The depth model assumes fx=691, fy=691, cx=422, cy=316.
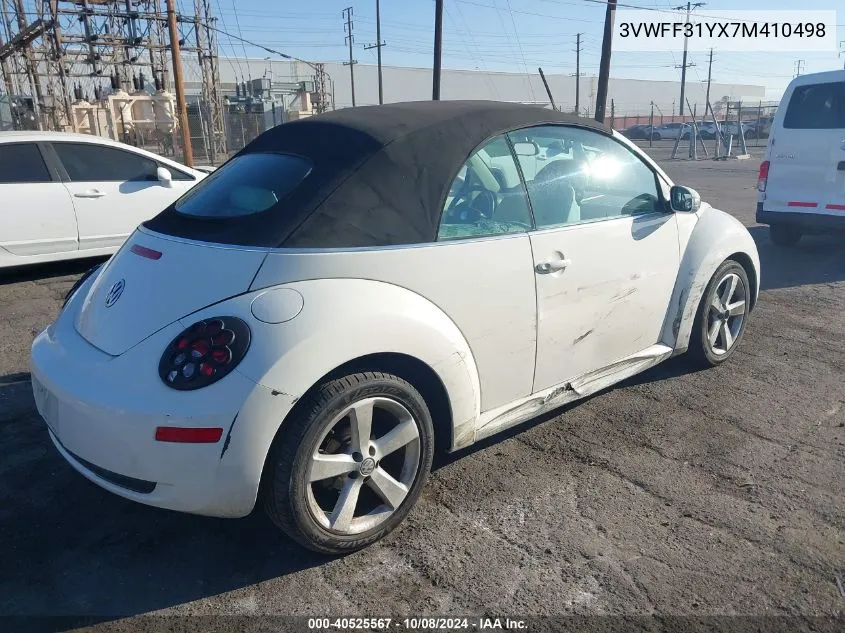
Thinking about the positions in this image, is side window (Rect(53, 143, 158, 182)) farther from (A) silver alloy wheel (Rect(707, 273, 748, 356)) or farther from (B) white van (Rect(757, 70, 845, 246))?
(B) white van (Rect(757, 70, 845, 246))

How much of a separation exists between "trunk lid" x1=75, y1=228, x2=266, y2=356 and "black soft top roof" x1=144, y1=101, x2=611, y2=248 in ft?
0.34

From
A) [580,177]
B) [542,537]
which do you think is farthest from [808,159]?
[542,537]

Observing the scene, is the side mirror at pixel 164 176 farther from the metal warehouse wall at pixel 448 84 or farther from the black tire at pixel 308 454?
the metal warehouse wall at pixel 448 84

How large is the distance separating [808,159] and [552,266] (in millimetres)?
5802

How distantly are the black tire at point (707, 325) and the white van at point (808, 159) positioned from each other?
12.0 ft

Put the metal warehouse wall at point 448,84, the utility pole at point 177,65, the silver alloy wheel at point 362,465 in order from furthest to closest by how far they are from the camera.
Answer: the metal warehouse wall at point 448,84
the utility pole at point 177,65
the silver alloy wheel at point 362,465

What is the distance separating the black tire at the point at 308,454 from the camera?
2.43 metres

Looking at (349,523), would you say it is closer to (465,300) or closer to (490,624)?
→ (490,624)

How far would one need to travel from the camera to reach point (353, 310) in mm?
2541

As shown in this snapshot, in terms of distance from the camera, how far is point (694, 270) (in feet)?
13.3

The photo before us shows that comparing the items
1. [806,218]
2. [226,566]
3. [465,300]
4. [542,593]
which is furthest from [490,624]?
[806,218]

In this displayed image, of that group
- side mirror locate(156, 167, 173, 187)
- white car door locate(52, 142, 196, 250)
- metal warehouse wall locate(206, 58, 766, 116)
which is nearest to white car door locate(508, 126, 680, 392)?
side mirror locate(156, 167, 173, 187)

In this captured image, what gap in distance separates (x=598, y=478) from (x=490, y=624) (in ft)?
3.69

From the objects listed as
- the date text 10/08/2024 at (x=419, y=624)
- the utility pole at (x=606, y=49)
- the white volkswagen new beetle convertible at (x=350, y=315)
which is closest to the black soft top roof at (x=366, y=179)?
the white volkswagen new beetle convertible at (x=350, y=315)
